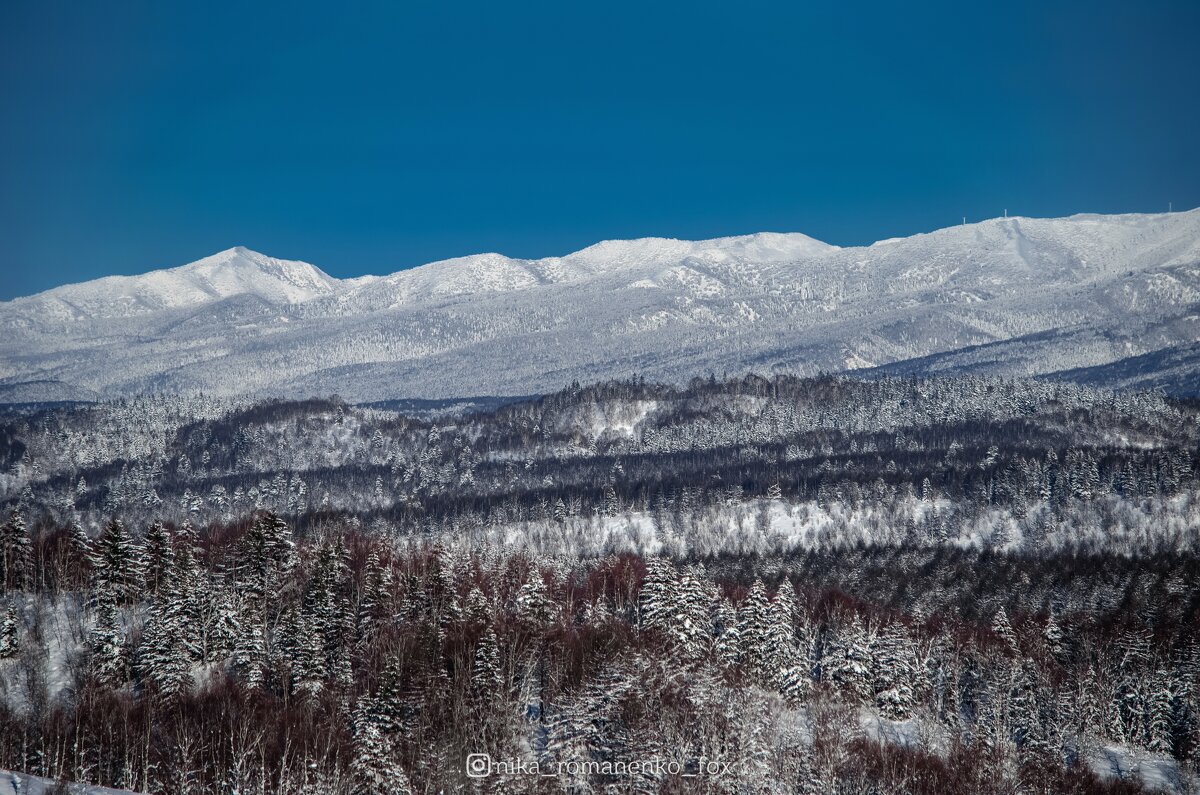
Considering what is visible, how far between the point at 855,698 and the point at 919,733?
24.2 ft

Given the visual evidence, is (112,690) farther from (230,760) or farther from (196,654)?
(230,760)

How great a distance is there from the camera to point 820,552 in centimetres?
16688

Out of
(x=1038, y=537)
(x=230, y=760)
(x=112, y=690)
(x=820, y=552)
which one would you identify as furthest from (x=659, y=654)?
(x=1038, y=537)

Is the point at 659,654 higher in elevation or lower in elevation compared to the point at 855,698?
higher

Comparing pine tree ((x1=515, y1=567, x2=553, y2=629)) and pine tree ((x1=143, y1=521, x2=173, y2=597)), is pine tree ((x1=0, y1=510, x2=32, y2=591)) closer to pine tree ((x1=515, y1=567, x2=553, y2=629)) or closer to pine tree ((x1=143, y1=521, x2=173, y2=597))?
pine tree ((x1=143, y1=521, x2=173, y2=597))

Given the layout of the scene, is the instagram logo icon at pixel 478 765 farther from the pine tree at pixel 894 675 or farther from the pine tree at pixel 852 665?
the pine tree at pixel 894 675

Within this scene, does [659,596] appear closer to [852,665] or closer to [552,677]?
[852,665]

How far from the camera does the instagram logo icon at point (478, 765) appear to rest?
191 ft

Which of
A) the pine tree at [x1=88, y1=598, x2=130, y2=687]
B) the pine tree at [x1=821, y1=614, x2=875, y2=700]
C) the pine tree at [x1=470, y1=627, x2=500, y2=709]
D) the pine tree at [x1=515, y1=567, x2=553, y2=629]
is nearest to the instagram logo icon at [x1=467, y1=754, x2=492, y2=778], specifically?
the pine tree at [x1=470, y1=627, x2=500, y2=709]

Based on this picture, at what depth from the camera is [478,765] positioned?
59625mm

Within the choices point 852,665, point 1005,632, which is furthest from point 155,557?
point 1005,632

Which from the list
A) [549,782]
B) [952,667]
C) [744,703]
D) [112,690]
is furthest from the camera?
[952,667]

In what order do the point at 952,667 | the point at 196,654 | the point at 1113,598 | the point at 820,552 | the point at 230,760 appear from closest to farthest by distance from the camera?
the point at 230,760
the point at 196,654
the point at 952,667
the point at 1113,598
the point at 820,552

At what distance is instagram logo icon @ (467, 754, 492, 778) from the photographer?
58.1 metres
